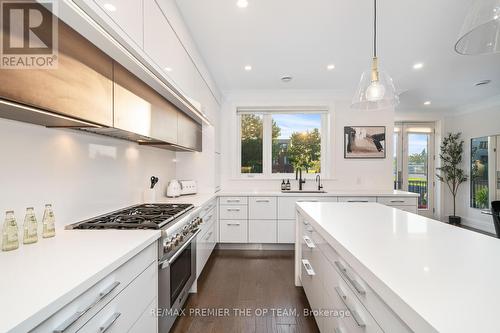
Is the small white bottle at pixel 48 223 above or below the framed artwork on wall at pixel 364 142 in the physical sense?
below

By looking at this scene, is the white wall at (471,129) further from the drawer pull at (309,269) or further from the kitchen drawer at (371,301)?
the kitchen drawer at (371,301)

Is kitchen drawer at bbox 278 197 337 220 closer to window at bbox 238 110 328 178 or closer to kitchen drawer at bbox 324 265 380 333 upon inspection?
window at bbox 238 110 328 178

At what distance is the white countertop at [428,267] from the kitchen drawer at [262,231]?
2062mm

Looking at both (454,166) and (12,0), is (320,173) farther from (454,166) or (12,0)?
(12,0)

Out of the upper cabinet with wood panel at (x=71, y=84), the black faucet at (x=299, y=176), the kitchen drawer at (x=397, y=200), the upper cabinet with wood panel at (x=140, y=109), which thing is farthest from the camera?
the black faucet at (x=299, y=176)

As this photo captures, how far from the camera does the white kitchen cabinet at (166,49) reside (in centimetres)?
149

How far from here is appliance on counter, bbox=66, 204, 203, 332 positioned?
1427mm

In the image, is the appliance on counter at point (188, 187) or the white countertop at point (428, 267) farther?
the appliance on counter at point (188, 187)

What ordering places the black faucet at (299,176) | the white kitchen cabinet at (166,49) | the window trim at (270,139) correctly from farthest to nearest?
the window trim at (270,139), the black faucet at (299,176), the white kitchen cabinet at (166,49)

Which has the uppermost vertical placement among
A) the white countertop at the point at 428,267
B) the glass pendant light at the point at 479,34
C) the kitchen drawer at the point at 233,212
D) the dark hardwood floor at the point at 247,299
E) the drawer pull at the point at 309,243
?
the glass pendant light at the point at 479,34

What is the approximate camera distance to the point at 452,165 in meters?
5.14

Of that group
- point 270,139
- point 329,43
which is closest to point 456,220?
point 270,139

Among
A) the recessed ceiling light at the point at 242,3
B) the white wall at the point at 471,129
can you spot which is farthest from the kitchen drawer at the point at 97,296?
the white wall at the point at 471,129

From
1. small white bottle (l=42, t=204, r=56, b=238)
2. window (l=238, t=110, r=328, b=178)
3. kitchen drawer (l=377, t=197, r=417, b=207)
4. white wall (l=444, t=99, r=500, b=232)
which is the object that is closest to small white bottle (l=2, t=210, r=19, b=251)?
small white bottle (l=42, t=204, r=56, b=238)
